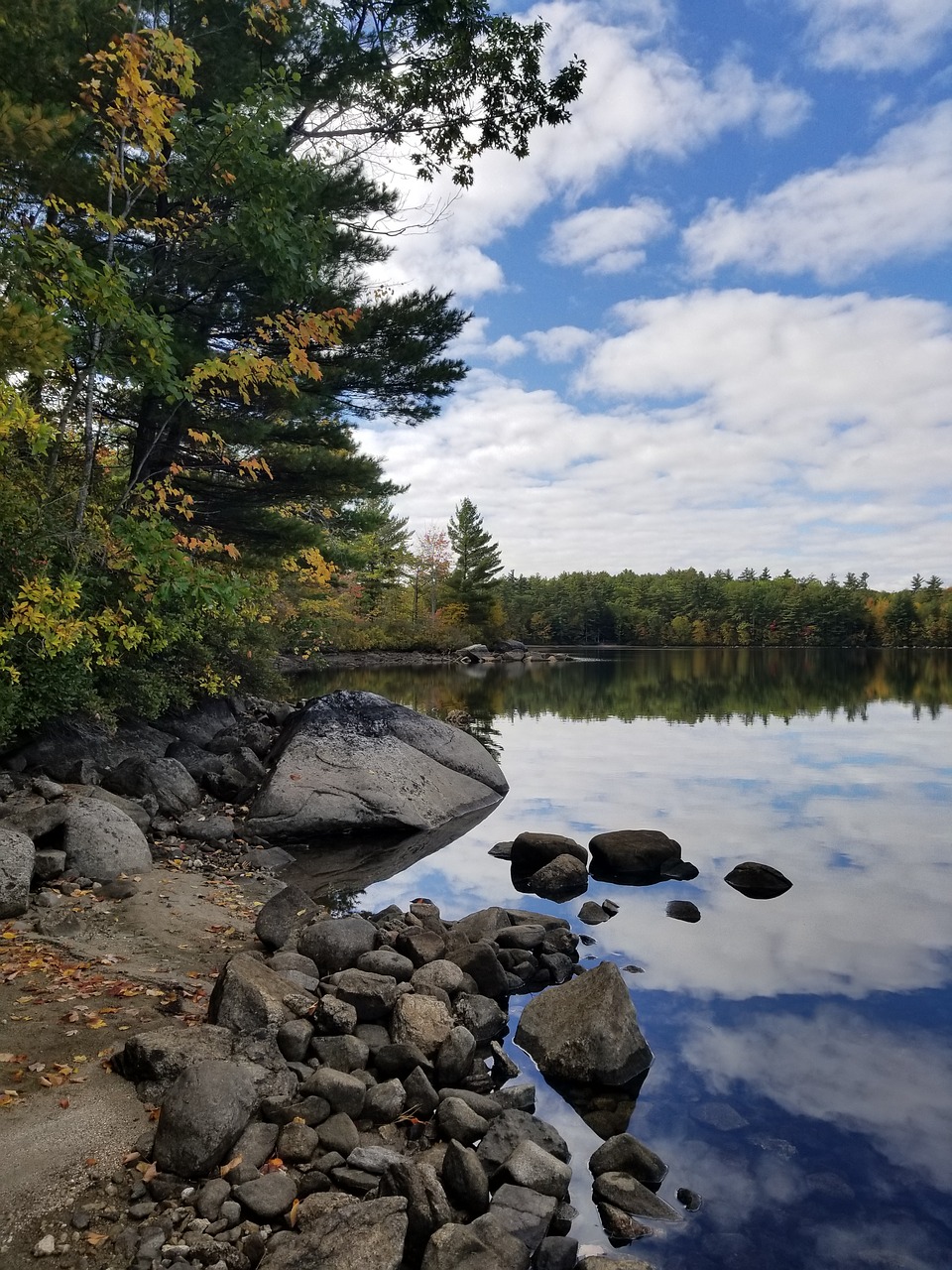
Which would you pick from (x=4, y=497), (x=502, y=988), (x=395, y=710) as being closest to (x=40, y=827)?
(x=4, y=497)

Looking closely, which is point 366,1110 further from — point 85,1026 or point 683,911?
point 683,911

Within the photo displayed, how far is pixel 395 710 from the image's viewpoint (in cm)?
1423

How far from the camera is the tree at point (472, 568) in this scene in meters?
71.8

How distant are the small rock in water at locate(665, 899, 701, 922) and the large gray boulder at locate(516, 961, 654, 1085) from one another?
3.17 meters

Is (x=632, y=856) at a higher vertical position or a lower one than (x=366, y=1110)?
lower

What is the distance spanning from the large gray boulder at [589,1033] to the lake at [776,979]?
0.17 metres

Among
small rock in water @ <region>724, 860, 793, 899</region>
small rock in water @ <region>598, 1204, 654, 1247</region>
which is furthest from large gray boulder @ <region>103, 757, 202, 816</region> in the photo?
small rock in water @ <region>598, 1204, 654, 1247</region>

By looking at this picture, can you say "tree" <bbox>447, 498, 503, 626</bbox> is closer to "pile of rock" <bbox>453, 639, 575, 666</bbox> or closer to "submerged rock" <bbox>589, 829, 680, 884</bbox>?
"pile of rock" <bbox>453, 639, 575, 666</bbox>

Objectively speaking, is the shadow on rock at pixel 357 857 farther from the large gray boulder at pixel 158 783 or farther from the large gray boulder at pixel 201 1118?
the large gray boulder at pixel 201 1118

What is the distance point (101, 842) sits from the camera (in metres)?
7.95

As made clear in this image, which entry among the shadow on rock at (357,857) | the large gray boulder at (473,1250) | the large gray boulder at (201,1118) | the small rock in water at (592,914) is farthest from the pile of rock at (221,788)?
the large gray boulder at (473,1250)

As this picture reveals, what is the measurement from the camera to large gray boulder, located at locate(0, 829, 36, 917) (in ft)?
20.9

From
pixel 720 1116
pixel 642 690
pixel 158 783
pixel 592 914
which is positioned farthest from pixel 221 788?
pixel 642 690

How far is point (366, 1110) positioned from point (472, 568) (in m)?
68.8
